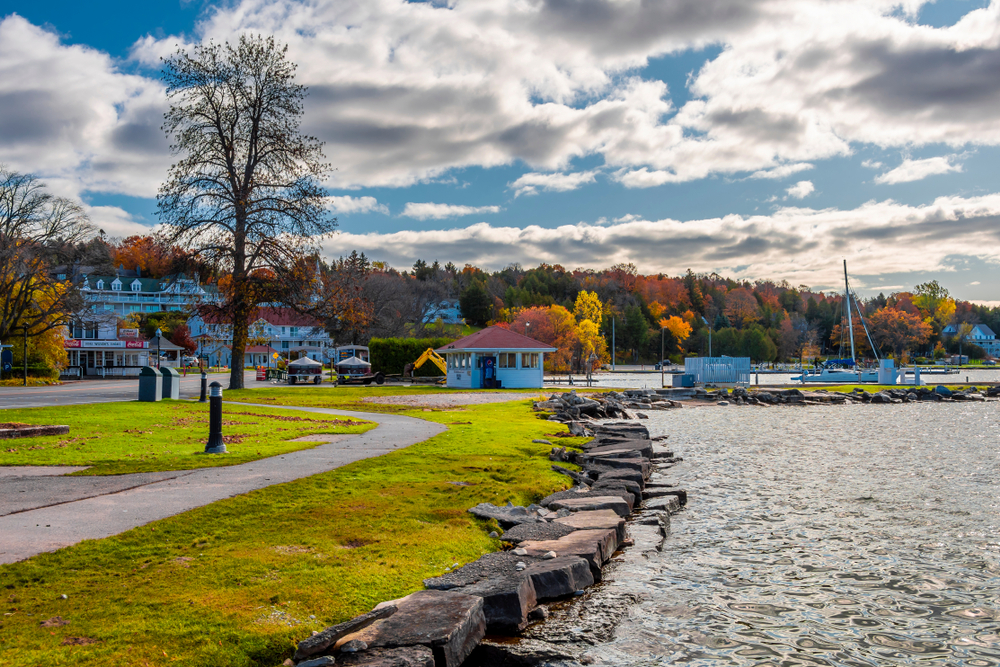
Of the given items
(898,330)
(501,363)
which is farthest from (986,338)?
(501,363)

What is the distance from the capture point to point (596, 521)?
886 centimetres

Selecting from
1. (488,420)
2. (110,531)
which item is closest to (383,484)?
(110,531)

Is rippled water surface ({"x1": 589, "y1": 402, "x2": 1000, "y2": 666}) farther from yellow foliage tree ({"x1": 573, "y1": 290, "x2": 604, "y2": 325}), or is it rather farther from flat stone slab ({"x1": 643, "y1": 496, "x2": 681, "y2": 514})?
yellow foliage tree ({"x1": 573, "y1": 290, "x2": 604, "y2": 325})

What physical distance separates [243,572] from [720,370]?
51.3 meters

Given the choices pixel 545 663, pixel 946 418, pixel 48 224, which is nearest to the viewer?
pixel 545 663

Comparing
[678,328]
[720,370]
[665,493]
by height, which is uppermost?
[678,328]

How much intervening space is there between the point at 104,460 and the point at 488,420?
38.0 ft

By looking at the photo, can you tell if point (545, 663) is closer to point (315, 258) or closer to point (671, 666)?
point (671, 666)

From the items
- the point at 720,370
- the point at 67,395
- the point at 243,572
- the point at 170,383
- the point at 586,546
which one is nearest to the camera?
the point at 243,572

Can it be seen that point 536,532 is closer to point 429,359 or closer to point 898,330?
point 429,359

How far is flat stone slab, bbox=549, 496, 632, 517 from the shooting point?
31.7 ft

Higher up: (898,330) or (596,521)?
(898,330)

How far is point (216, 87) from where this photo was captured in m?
35.6

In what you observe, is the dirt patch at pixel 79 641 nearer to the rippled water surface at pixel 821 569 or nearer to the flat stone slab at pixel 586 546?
the rippled water surface at pixel 821 569
